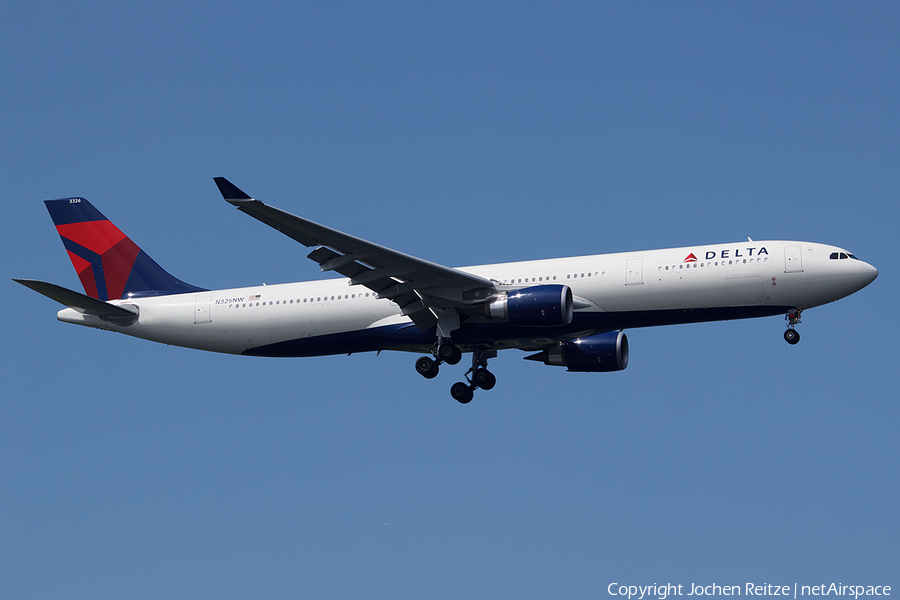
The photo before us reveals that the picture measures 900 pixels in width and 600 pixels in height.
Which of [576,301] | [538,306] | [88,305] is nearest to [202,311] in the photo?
[88,305]

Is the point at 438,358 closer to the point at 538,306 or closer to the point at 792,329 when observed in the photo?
the point at 538,306

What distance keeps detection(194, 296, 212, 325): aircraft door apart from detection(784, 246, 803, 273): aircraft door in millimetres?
20274

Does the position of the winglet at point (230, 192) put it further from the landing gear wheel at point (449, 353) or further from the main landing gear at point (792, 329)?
the main landing gear at point (792, 329)

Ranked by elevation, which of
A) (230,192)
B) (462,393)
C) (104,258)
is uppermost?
(104,258)

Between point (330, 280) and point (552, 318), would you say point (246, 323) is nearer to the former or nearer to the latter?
point (330, 280)

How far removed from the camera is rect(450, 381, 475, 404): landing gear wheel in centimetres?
3797

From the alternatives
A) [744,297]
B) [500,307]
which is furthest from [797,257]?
[500,307]

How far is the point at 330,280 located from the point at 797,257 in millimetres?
16010

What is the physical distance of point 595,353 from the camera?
37.5 metres

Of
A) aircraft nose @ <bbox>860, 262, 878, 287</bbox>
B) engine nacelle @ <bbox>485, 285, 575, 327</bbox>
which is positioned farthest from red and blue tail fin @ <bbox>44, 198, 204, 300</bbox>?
aircraft nose @ <bbox>860, 262, 878, 287</bbox>

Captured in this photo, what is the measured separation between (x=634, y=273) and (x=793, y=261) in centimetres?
499

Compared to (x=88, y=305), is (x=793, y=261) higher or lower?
higher

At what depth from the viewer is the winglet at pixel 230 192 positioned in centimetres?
2791

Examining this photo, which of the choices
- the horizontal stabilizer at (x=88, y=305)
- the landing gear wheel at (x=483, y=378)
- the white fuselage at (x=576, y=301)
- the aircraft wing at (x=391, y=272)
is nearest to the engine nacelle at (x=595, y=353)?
the white fuselage at (x=576, y=301)
